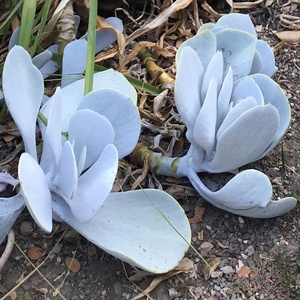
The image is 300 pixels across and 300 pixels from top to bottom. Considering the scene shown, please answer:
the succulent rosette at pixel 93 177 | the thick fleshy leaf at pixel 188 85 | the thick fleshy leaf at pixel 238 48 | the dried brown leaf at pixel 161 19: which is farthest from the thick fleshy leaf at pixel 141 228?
the dried brown leaf at pixel 161 19

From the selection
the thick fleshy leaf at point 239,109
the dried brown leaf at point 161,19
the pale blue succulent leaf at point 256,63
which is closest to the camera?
the thick fleshy leaf at point 239,109

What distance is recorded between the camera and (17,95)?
2.46ft

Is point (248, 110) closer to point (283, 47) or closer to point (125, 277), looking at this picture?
point (125, 277)

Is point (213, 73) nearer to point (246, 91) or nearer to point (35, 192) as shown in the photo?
point (246, 91)

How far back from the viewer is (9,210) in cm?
75

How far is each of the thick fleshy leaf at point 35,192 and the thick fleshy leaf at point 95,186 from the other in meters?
0.03

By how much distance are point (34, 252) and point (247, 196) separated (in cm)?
27

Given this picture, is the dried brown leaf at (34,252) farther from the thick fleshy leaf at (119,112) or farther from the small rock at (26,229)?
the thick fleshy leaf at (119,112)

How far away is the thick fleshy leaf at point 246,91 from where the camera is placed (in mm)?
778

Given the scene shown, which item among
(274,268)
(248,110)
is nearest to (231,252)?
(274,268)

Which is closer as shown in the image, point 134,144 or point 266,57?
point 134,144

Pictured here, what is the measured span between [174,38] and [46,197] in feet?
1.42

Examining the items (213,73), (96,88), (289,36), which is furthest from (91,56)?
(289,36)

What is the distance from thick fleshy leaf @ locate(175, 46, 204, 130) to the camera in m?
0.76
